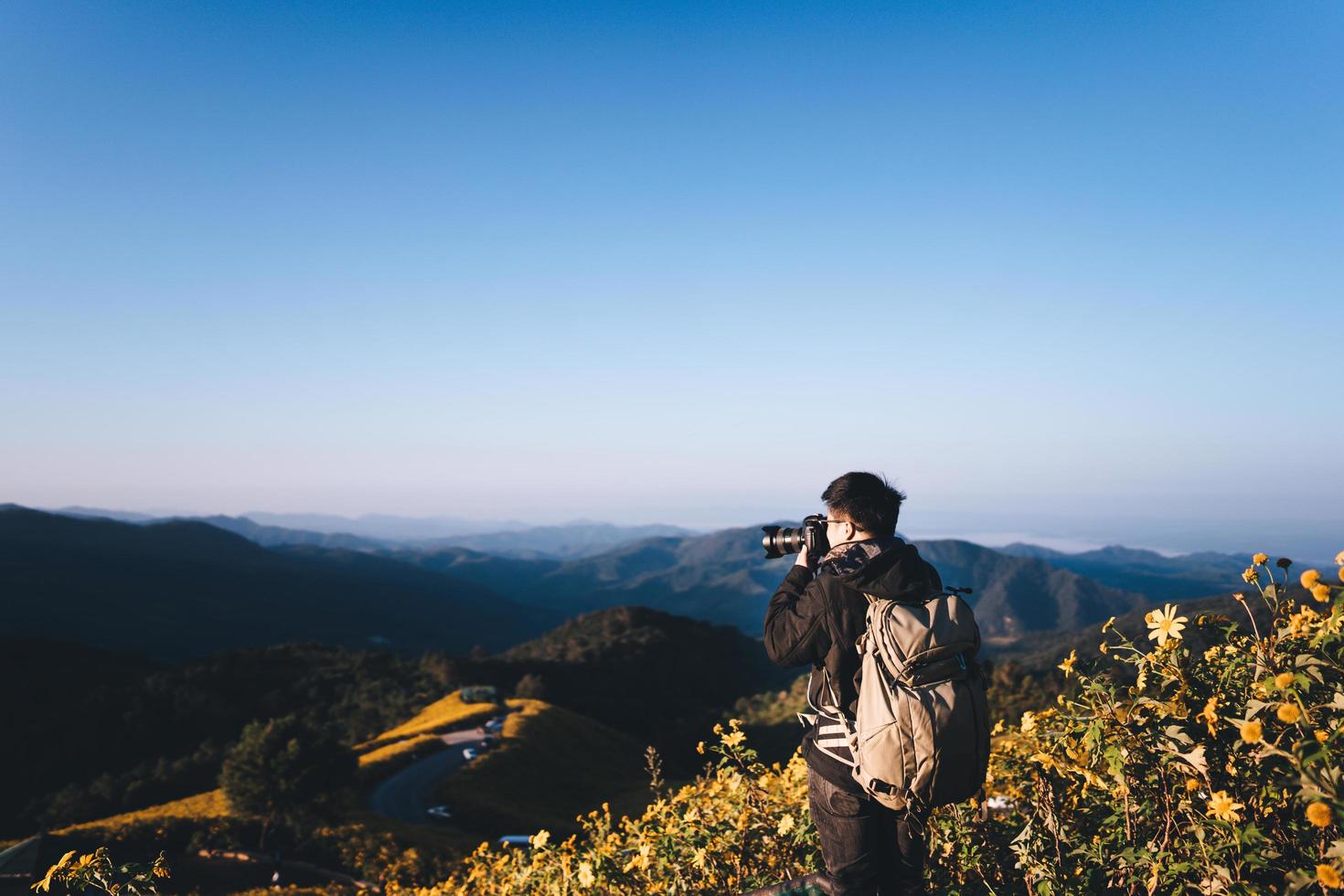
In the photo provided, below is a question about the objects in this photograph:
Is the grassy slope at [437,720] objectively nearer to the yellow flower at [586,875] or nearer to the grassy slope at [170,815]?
the grassy slope at [170,815]

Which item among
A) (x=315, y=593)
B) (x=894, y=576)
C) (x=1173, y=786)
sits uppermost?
(x=894, y=576)

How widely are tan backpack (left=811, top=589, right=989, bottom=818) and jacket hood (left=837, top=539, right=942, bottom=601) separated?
34 millimetres

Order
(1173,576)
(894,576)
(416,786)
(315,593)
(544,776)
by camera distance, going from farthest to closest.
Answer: (1173,576) < (315,593) < (544,776) < (416,786) < (894,576)

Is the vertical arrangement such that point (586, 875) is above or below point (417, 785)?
above

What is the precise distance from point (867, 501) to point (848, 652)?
0.49m

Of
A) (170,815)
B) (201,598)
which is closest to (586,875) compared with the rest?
(170,815)

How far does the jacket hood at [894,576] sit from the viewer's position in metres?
2.04

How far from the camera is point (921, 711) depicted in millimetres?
1934

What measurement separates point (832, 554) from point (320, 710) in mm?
46453

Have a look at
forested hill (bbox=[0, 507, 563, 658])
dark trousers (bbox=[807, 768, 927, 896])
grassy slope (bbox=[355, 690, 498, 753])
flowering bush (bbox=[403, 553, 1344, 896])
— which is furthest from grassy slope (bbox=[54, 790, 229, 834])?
forested hill (bbox=[0, 507, 563, 658])

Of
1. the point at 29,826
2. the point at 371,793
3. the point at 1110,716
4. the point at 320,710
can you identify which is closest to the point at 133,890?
the point at 1110,716

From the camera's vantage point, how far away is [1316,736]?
4.43ft

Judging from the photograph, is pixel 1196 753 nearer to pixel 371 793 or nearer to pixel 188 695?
pixel 371 793

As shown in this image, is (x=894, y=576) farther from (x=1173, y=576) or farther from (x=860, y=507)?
(x=1173, y=576)
